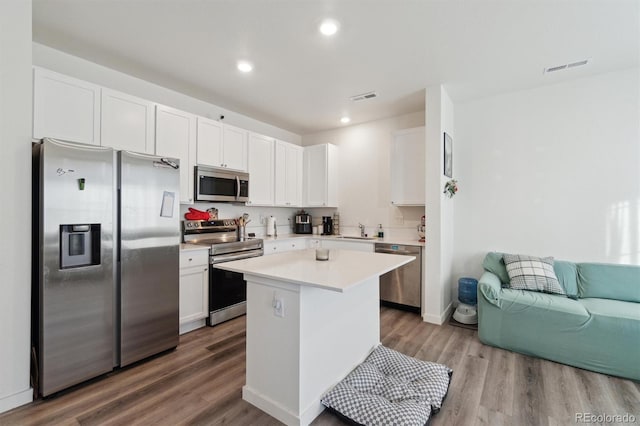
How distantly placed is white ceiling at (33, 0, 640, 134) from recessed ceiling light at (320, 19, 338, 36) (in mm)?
50

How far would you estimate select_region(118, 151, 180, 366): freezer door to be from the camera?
2.35 m

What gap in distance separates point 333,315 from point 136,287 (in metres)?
1.67

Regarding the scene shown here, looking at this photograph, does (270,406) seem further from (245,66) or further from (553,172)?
(553,172)

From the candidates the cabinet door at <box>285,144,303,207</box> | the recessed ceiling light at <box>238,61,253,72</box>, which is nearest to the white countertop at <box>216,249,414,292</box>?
the recessed ceiling light at <box>238,61,253,72</box>

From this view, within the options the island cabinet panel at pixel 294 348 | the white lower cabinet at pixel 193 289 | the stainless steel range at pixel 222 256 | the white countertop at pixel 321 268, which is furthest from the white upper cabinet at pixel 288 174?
the island cabinet panel at pixel 294 348

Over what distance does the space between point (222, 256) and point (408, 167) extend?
8.89 ft

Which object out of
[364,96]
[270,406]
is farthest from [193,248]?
[364,96]

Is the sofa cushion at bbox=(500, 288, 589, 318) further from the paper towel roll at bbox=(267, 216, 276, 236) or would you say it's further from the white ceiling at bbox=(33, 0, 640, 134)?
the paper towel roll at bbox=(267, 216, 276, 236)

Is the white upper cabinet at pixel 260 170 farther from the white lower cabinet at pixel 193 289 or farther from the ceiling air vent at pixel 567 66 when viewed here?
the ceiling air vent at pixel 567 66

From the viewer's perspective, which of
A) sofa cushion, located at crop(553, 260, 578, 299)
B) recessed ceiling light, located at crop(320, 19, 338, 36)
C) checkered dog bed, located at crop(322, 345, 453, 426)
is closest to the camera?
checkered dog bed, located at crop(322, 345, 453, 426)

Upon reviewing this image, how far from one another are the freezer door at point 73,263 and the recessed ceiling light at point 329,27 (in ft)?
6.34

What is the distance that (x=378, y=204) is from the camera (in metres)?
4.64

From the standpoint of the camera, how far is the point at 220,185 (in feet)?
12.0

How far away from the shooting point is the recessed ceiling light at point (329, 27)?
87.8 inches
